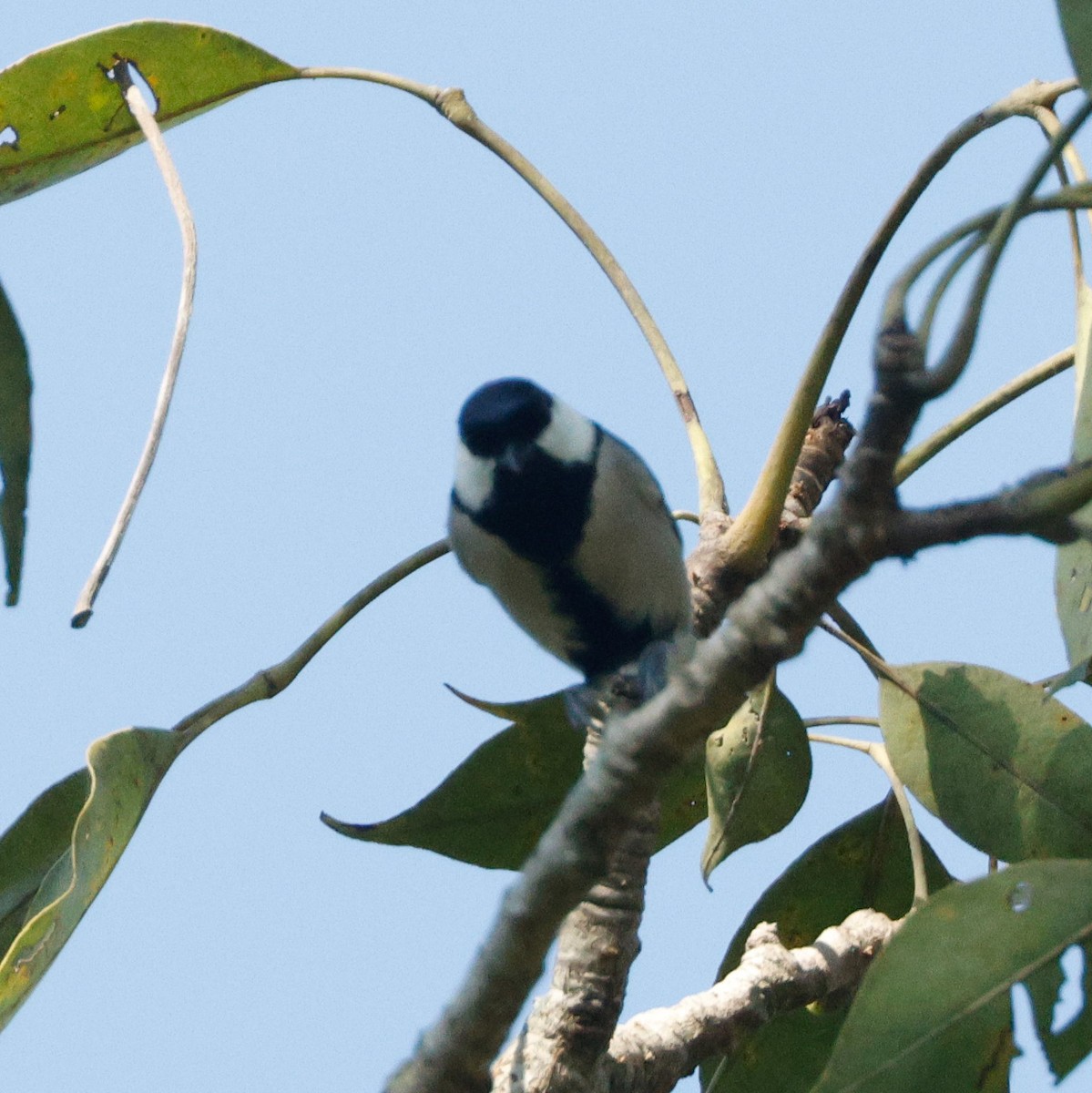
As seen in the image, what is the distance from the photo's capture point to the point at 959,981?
135cm

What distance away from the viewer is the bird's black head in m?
2.24

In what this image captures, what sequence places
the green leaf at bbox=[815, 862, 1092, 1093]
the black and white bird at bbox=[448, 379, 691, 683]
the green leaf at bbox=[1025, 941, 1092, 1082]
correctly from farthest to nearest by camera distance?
the black and white bird at bbox=[448, 379, 691, 683]
the green leaf at bbox=[1025, 941, 1092, 1082]
the green leaf at bbox=[815, 862, 1092, 1093]

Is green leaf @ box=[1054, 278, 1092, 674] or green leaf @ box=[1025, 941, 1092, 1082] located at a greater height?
green leaf @ box=[1054, 278, 1092, 674]

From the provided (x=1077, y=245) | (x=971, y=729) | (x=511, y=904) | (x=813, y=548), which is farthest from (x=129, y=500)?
(x=1077, y=245)

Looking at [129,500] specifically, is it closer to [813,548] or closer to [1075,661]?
[813,548]

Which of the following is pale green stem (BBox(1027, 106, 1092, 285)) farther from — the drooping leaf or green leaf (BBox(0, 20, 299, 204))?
the drooping leaf

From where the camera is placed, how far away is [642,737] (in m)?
1.11

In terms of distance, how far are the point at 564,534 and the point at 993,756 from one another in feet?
2.27

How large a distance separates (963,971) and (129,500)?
924 millimetres

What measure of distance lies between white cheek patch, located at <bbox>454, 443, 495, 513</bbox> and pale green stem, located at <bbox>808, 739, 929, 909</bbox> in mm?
607

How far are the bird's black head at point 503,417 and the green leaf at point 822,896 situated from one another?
2.52 ft

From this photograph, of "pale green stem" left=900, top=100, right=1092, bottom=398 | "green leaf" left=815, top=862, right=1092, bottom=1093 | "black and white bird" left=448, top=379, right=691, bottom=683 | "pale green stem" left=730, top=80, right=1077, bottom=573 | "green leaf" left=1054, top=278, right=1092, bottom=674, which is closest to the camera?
"pale green stem" left=900, top=100, right=1092, bottom=398

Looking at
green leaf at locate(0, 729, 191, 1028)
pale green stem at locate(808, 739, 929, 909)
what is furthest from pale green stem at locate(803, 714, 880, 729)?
green leaf at locate(0, 729, 191, 1028)

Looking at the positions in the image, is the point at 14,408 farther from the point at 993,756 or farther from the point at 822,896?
the point at 822,896
